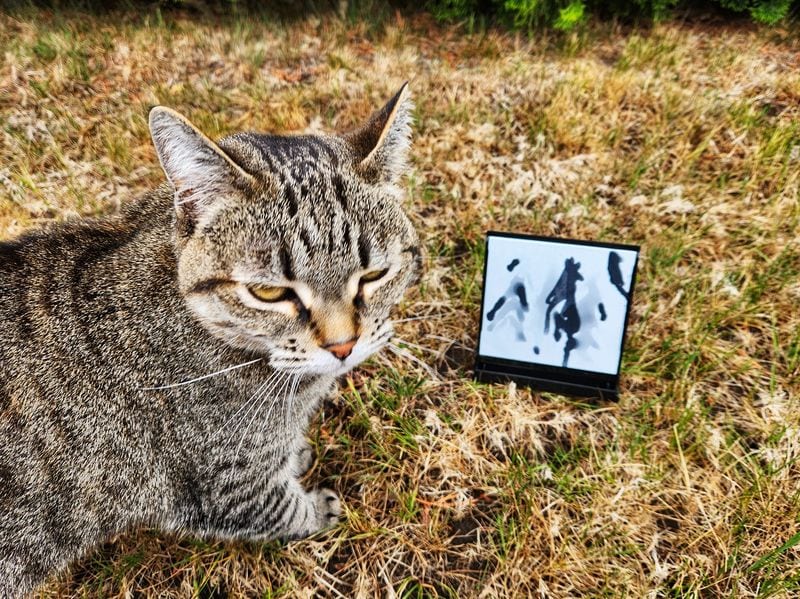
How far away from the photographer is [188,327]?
1.63 metres

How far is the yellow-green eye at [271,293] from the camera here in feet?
5.00

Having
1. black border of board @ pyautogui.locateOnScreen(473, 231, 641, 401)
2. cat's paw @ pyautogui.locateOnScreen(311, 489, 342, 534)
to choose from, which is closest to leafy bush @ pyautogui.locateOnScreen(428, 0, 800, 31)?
black border of board @ pyautogui.locateOnScreen(473, 231, 641, 401)

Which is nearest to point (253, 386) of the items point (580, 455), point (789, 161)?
point (580, 455)

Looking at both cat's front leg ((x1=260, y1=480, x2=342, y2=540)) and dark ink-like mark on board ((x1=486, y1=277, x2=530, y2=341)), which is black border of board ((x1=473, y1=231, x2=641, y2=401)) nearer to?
dark ink-like mark on board ((x1=486, y1=277, x2=530, y2=341))

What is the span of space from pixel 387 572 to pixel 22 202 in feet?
8.61

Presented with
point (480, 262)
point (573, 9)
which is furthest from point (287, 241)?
point (573, 9)

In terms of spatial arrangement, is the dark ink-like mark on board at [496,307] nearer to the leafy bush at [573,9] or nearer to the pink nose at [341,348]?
the pink nose at [341,348]

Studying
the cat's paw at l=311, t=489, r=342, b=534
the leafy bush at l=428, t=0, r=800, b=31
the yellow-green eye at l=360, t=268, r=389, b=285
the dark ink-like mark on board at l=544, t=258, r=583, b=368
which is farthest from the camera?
the leafy bush at l=428, t=0, r=800, b=31

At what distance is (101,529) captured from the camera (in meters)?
1.66

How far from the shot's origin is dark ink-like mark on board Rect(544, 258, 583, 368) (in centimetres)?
212

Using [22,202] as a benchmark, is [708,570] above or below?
below

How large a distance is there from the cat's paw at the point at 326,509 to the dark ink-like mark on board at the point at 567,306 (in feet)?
3.33

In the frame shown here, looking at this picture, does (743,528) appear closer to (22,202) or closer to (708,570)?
(708,570)

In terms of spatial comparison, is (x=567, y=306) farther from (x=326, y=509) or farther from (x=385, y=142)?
(x=326, y=509)
